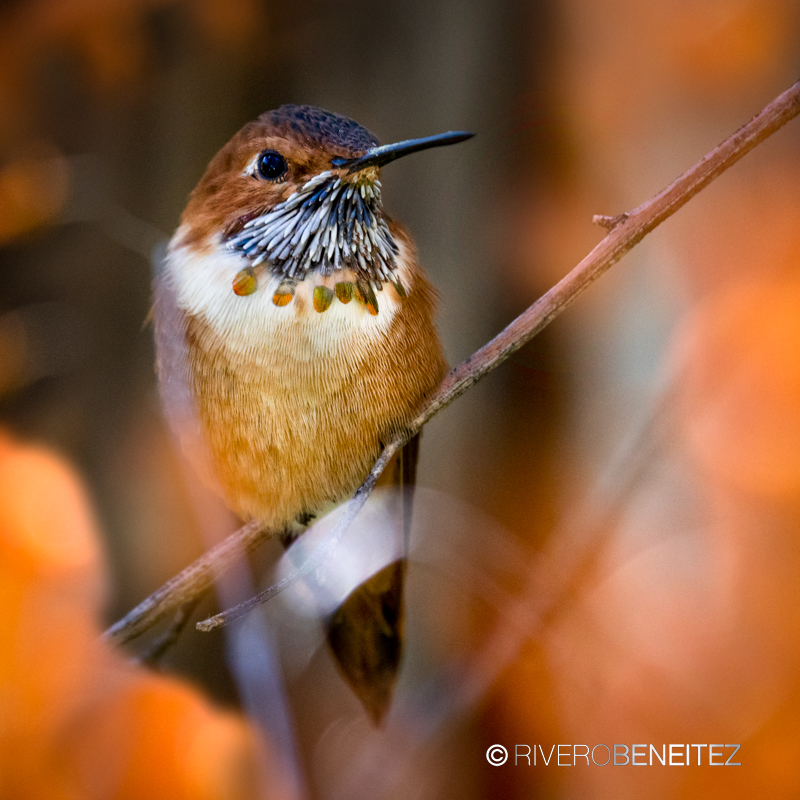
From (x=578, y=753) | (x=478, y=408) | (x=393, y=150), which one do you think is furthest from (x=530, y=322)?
(x=578, y=753)

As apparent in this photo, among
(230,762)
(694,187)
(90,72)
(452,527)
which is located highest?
(90,72)

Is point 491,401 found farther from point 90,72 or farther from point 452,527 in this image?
point 90,72

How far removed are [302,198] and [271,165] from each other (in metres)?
0.05

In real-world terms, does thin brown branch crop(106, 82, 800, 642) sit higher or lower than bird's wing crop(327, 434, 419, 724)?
higher

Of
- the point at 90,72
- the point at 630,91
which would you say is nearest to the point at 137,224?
the point at 90,72

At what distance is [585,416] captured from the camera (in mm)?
662

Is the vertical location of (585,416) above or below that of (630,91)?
below

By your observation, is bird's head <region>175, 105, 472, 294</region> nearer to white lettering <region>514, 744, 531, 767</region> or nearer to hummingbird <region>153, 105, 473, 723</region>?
hummingbird <region>153, 105, 473, 723</region>

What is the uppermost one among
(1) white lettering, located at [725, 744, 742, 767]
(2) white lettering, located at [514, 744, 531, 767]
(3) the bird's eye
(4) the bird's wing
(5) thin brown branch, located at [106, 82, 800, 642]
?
(3) the bird's eye

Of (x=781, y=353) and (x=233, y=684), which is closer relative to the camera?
(x=781, y=353)

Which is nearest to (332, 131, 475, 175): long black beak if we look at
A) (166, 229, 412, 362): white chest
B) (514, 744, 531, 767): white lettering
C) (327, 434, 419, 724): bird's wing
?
(166, 229, 412, 362): white chest

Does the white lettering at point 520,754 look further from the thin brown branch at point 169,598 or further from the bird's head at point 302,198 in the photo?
the bird's head at point 302,198

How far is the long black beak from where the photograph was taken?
640mm

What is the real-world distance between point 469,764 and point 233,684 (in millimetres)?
289
